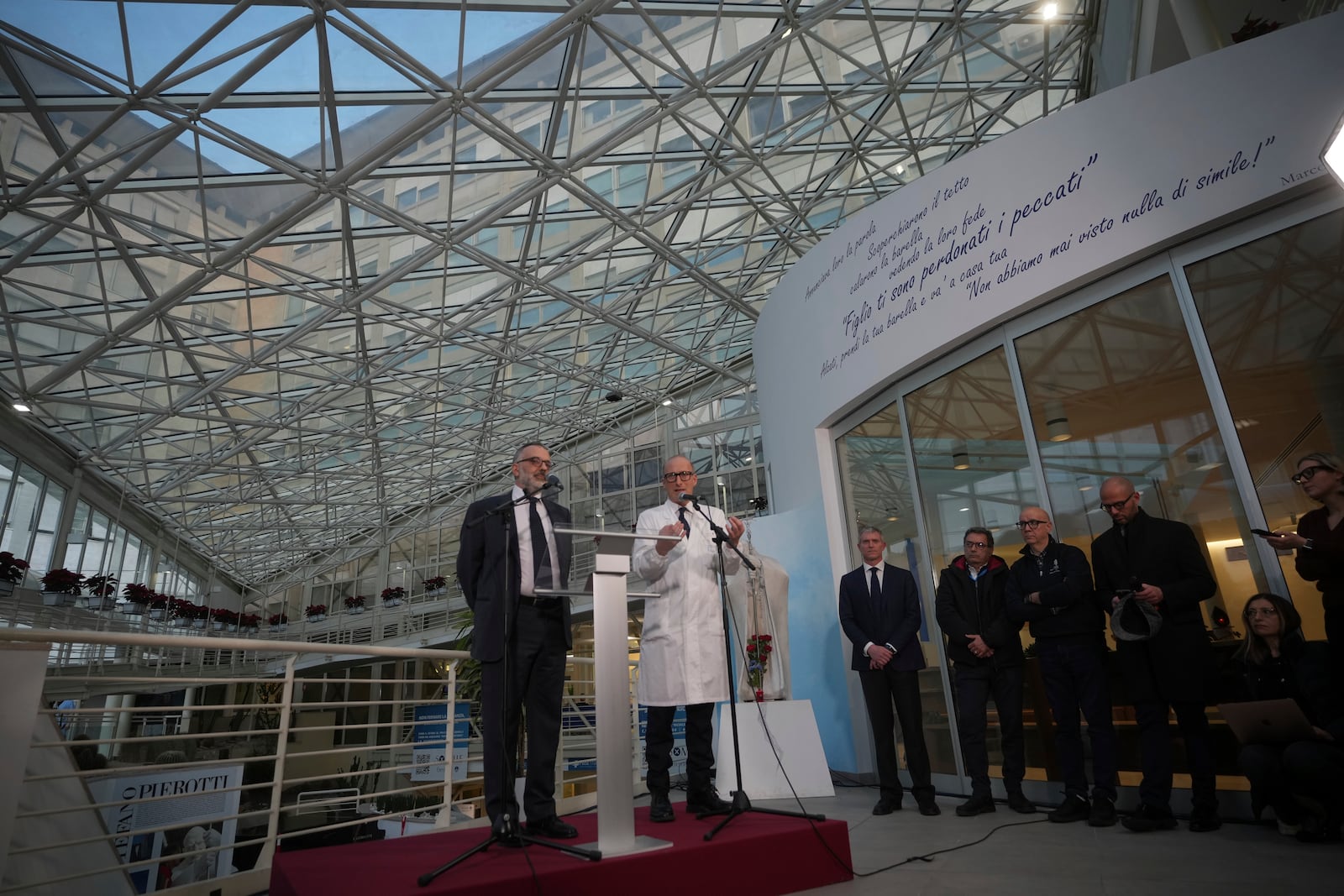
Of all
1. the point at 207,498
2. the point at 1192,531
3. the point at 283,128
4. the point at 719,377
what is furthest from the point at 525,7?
the point at 207,498

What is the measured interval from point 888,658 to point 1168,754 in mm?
1278

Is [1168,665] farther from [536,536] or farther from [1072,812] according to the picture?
[536,536]

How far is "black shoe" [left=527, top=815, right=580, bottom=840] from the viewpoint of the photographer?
2.42m

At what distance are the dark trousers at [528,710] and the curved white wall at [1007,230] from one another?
3.22 m

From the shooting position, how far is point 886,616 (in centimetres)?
408

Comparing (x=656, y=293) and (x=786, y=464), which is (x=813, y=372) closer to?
(x=786, y=464)

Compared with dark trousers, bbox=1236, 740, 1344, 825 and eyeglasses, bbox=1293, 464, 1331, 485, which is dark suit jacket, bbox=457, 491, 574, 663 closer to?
dark trousers, bbox=1236, 740, 1344, 825

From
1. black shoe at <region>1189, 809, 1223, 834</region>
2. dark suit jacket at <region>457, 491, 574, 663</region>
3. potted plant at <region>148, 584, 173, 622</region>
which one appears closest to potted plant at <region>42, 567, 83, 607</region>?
potted plant at <region>148, 584, 173, 622</region>

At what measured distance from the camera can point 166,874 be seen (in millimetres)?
6223

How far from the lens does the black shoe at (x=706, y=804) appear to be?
275 cm

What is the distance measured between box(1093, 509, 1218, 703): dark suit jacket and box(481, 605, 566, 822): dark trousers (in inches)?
99.0

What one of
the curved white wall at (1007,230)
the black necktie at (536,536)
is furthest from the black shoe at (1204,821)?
the black necktie at (536,536)

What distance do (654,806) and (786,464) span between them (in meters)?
4.00

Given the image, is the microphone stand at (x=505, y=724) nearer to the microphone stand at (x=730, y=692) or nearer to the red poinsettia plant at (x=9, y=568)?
the microphone stand at (x=730, y=692)
